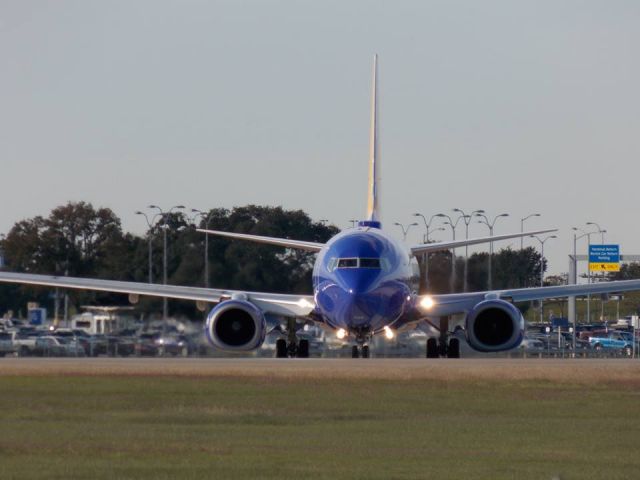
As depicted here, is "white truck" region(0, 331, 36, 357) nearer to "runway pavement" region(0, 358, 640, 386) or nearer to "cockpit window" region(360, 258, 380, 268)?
"cockpit window" region(360, 258, 380, 268)

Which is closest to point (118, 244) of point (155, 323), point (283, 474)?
point (155, 323)

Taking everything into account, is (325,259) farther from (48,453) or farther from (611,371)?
(48,453)

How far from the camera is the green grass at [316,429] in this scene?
627 inches

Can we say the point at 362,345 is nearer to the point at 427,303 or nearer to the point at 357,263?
the point at 427,303

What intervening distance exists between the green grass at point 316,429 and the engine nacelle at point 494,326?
47.2 feet

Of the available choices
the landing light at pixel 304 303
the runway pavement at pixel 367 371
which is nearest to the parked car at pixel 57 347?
the landing light at pixel 304 303

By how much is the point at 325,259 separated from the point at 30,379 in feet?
42.0

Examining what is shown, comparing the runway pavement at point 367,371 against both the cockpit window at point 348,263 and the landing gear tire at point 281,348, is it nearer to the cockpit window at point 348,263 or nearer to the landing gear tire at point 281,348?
the cockpit window at point 348,263

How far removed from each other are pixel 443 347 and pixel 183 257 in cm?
1562

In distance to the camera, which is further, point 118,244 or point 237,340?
point 118,244

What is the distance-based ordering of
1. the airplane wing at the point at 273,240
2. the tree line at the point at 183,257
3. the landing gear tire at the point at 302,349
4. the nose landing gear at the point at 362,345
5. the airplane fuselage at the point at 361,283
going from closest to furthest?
the airplane fuselage at the point at 361,283 → the airplane wing at the point at 273,240 → the nose landing gear at the point at 362,345 → the landing gear tire at the point at 302,349 → the tree line at the point at 183,257

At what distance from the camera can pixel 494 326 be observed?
146 ft

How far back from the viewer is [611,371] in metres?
32.7

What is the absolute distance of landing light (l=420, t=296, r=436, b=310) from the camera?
4584 cm
